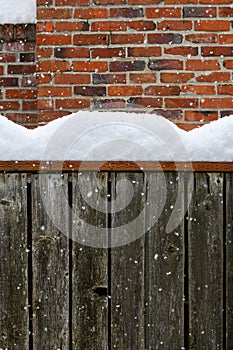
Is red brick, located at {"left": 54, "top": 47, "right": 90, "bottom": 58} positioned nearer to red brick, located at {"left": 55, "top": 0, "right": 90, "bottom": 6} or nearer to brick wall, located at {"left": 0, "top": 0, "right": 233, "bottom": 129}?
brick wall, located at {"left": 0, "top": 0, "right": 233, "bottom": 129}

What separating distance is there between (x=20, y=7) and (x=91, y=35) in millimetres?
523

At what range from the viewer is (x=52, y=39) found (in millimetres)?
3045

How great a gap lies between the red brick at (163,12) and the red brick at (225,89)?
0.45 metres

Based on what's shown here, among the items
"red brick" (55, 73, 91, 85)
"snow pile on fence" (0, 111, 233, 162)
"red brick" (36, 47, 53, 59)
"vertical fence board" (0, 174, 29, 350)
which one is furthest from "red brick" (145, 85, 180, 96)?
"vertical fence board" (0, 174, 29, 350)

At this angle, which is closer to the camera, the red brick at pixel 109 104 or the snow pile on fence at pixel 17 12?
the red brick at pixel 109 104

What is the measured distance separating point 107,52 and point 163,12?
0.37 metres

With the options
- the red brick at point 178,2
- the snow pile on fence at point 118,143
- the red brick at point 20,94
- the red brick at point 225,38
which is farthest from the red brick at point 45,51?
the snow pile on fence at point 118,143

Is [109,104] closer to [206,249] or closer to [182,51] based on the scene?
[182,51]

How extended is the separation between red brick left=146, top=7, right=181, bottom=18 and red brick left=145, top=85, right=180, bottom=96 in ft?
1.26

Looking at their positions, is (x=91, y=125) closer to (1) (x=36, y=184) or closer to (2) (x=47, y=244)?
(1) (x=36, y=184)

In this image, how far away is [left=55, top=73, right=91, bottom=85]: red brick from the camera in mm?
3025

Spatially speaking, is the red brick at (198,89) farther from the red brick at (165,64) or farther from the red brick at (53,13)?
the red brick at (53,13)

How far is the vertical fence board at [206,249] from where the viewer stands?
168 centimetres

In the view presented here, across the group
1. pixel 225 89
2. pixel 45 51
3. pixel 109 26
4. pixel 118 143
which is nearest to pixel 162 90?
pixel 225 89
